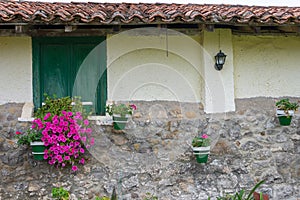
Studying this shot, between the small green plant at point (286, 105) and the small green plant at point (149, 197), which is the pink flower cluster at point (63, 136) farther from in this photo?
the small green plant at point (286, 105)

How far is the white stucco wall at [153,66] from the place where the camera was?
551 centimetres

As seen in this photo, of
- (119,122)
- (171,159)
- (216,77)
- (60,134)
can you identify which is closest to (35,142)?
(60,134)

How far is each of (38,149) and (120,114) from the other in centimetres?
117

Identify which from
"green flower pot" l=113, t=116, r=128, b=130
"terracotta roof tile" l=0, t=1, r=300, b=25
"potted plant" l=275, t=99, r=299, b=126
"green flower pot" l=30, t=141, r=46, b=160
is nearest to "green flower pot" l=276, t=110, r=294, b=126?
"potted plant" l=275, t=99, r=299, b=126

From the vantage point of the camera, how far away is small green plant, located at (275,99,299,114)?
5.46 metres

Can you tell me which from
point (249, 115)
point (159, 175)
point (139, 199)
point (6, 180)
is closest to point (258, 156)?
point (249, 115)

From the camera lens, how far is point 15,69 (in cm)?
538

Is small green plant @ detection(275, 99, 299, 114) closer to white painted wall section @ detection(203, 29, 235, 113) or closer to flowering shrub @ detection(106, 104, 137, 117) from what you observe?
white painted wall section @ detection(203, 29, 235, 113)

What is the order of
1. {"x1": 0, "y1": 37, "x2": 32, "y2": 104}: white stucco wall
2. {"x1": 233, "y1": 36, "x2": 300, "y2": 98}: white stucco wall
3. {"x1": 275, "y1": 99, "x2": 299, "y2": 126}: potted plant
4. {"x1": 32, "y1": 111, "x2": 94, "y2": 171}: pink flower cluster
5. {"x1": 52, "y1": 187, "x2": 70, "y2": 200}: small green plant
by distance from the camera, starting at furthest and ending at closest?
{"x1": 233, "y1": 36, "x2": 300, "y2": 98}: white stucco wall → {"x1": 275, "y1": 99, "x2": 299, "y2": 126}: potted plant → {"x1": 0, "y1": 37, "x2": 32, "y2": 104}: white stucco wall → {"x1": 32, "y1": 111, "x2": 94, "y2": 171}: pink flower cluster → {"x1": 52, "y1": 187, "x2": 70, "y2": 200}: small green plant

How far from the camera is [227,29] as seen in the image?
18.2 feet

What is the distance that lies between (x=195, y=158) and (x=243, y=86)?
138 cm

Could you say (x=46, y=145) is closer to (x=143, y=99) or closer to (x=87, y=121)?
(x=87, y=121)

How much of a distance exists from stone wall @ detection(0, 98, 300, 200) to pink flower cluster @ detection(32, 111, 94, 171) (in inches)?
10.4

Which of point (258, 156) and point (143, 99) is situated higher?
point (143, 99)
